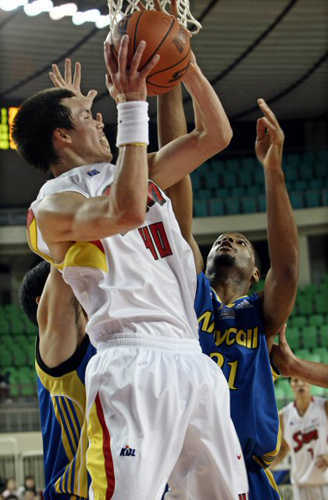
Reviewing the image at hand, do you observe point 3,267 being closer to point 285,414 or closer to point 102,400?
point 285,414

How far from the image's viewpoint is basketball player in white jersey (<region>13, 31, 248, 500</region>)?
8.21 ft

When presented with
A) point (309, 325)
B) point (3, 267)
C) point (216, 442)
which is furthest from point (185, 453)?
point (3, 267)

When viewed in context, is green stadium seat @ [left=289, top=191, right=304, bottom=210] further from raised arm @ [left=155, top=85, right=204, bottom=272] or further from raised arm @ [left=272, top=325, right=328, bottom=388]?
raised arm @ [left=155, top=85, right=204, bottom=272]

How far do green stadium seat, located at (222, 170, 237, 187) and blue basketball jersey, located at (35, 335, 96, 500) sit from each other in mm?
16540

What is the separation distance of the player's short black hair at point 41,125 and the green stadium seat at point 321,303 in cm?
1415

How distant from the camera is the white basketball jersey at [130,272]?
271 cm

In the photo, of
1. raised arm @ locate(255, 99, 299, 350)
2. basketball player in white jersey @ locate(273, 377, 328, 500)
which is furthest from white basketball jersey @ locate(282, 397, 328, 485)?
raised arm @ locate(255, 99, 299, 350)

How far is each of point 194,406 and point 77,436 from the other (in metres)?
0.78

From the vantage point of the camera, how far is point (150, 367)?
2625 mm

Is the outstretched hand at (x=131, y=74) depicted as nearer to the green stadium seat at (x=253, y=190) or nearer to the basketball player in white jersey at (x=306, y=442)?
the basketball player in white jersey at (x=306, y=442)

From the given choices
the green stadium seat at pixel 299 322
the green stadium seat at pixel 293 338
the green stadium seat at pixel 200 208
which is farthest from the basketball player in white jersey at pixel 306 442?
the green stadium seat at pixel 200 208

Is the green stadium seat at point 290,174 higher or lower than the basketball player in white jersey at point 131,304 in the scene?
higher

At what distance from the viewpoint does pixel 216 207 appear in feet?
60.0

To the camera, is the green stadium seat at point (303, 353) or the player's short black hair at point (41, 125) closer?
the player's short black hair at point (41, 125)
